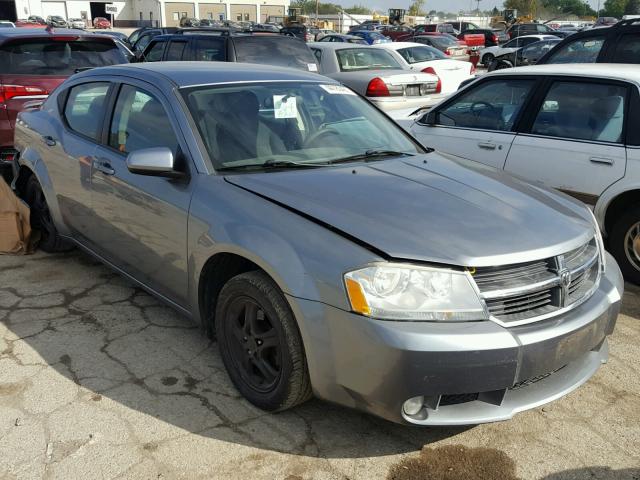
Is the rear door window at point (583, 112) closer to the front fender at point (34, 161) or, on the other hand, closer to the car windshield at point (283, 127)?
the car windshield at point (283, 127)

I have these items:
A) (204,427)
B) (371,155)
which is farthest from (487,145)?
(204,427)

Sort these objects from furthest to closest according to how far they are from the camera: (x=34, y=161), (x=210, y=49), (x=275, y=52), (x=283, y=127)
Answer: (x=275, y=52) → (x=210, y=49) → (x=34, y=161) → (x=283, y=127)

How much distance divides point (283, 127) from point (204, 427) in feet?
5.62

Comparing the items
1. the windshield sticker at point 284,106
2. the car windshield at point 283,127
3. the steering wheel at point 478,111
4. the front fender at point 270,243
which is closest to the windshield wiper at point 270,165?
the car windshield at point 283,127

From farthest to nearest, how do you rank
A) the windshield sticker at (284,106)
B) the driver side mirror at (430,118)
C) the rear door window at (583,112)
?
the driver side mirror at (430,118)
the rear door window at (583,112)
the windshield sticker at (284,106)

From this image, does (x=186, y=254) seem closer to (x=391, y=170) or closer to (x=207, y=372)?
(x=207, y=372)

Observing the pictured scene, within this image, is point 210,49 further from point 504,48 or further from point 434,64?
point 504,48

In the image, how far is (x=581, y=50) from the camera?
26.2 ft

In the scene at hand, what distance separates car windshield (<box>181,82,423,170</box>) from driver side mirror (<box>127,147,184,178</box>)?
22cm

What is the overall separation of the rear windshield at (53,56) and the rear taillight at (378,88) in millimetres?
4187

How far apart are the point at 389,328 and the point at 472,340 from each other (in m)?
0.33

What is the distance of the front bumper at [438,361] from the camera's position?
252 centimetres

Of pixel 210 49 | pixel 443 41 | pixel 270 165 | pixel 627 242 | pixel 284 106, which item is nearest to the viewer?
pixel 270 165

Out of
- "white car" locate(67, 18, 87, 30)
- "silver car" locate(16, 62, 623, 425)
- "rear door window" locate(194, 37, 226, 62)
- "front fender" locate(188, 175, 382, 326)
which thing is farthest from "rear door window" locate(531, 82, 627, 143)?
"white car" locate(67, 18, 87, 30)
